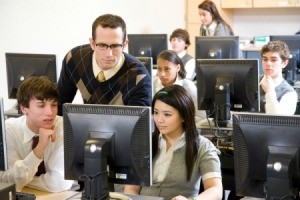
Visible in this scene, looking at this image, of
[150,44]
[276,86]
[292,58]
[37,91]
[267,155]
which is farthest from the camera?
[150,44]

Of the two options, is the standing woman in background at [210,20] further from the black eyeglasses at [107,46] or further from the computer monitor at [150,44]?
the black eyeglasses at [107,46]

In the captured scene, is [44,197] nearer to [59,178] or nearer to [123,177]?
[59,178]

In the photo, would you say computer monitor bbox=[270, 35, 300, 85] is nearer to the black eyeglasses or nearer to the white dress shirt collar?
the white dress shirt collar

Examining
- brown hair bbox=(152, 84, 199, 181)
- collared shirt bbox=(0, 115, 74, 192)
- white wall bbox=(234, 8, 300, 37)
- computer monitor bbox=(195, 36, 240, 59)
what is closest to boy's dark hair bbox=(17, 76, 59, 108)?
collared shirt bbox=(0, 115, 74, 192)

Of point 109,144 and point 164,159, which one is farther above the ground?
point 109,144

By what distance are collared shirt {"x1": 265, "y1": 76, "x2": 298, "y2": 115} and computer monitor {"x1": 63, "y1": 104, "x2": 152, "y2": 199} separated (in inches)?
65.8

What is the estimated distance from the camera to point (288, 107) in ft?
11.4

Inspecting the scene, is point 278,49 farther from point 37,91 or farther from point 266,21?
point 266,21

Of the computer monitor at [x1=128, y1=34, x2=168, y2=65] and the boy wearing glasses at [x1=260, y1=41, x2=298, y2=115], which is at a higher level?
the computer monitor at [x1=128, y1=34, x2=168, y2=65]

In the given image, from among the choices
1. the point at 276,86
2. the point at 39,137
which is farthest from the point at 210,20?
the point at 39,137

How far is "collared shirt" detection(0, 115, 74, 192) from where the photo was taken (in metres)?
2.25

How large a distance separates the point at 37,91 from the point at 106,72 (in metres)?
0.37

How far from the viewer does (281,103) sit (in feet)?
11.4

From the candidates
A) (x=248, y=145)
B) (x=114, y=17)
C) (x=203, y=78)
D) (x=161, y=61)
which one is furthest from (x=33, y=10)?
(x=248, y=145)
